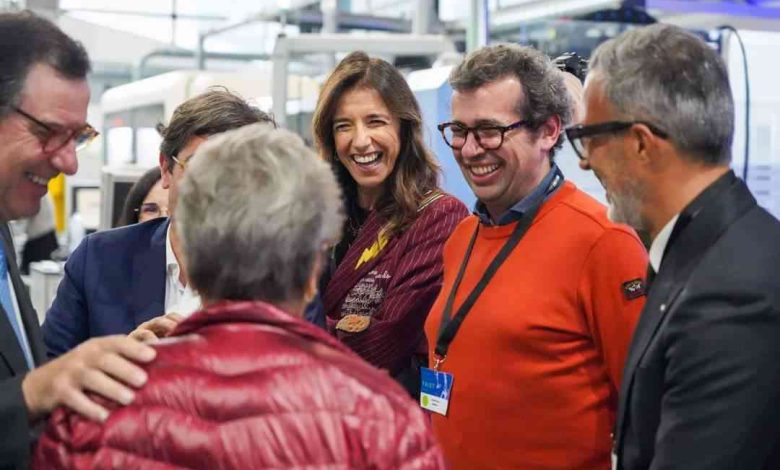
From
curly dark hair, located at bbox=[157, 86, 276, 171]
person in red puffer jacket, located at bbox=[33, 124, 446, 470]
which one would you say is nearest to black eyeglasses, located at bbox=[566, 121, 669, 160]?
person in red puffer jacket, located at bbox=[33, 124, 446, 470]

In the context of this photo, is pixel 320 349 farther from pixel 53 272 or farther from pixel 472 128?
pixel 53 272

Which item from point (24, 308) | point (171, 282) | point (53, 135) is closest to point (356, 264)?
point (171, 282)

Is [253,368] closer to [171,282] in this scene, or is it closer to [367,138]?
[171,282]

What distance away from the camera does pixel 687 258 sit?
5.70ft

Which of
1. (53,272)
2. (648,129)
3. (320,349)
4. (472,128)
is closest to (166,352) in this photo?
(320,349)

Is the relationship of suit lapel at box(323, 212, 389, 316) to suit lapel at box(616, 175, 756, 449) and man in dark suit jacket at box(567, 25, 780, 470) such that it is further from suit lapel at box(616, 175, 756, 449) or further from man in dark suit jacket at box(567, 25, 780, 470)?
suit lapel at box(616, 175, 756, 449)

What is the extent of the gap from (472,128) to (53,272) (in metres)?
3.41

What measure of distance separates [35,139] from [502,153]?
1069 millimetres

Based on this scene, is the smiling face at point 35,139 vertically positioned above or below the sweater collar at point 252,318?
above

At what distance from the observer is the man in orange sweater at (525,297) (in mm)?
2225

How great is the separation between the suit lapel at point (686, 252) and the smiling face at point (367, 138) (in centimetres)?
119

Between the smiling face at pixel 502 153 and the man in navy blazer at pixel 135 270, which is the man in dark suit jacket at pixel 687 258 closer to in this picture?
the smiling face at pixel 502 153

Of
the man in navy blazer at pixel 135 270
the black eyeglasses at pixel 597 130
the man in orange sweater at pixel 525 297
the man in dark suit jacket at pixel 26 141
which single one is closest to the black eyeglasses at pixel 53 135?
the man in dark suit jacket at pixel 26 141

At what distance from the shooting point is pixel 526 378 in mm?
2254
